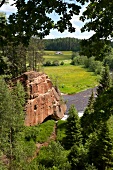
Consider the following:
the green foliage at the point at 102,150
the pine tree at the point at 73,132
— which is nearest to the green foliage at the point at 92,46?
the green foliage at the point at 102,150

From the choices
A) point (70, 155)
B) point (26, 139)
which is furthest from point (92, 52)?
point (26, 139)

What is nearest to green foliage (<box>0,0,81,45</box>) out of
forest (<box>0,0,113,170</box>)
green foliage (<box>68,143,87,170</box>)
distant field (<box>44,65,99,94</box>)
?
forest (<box>0,0,113,170</box>)

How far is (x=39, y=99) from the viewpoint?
48594 millimetres

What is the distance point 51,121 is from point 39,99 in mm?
5222

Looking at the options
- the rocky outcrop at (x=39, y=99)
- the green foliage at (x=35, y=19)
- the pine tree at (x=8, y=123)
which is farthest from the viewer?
the rocky outcrop at (x=39, y=99)

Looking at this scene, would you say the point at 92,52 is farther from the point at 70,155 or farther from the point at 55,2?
the point at 70,155

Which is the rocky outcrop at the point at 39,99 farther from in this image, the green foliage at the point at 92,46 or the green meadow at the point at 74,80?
the green foliage at the point at 92,46

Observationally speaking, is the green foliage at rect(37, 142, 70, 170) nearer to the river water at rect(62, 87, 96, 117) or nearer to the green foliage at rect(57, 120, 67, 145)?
the green foliage at rect(57, 120, 67, 145)

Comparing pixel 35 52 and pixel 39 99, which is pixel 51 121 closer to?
pixel 39 99

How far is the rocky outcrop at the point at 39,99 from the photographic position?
4628 cm

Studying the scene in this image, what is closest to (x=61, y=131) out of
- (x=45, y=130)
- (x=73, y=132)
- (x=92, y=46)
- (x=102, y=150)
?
(x=45, y=130)

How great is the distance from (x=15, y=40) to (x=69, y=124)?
32.8m

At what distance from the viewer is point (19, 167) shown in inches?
1174

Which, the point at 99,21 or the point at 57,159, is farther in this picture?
the point at 57,159
